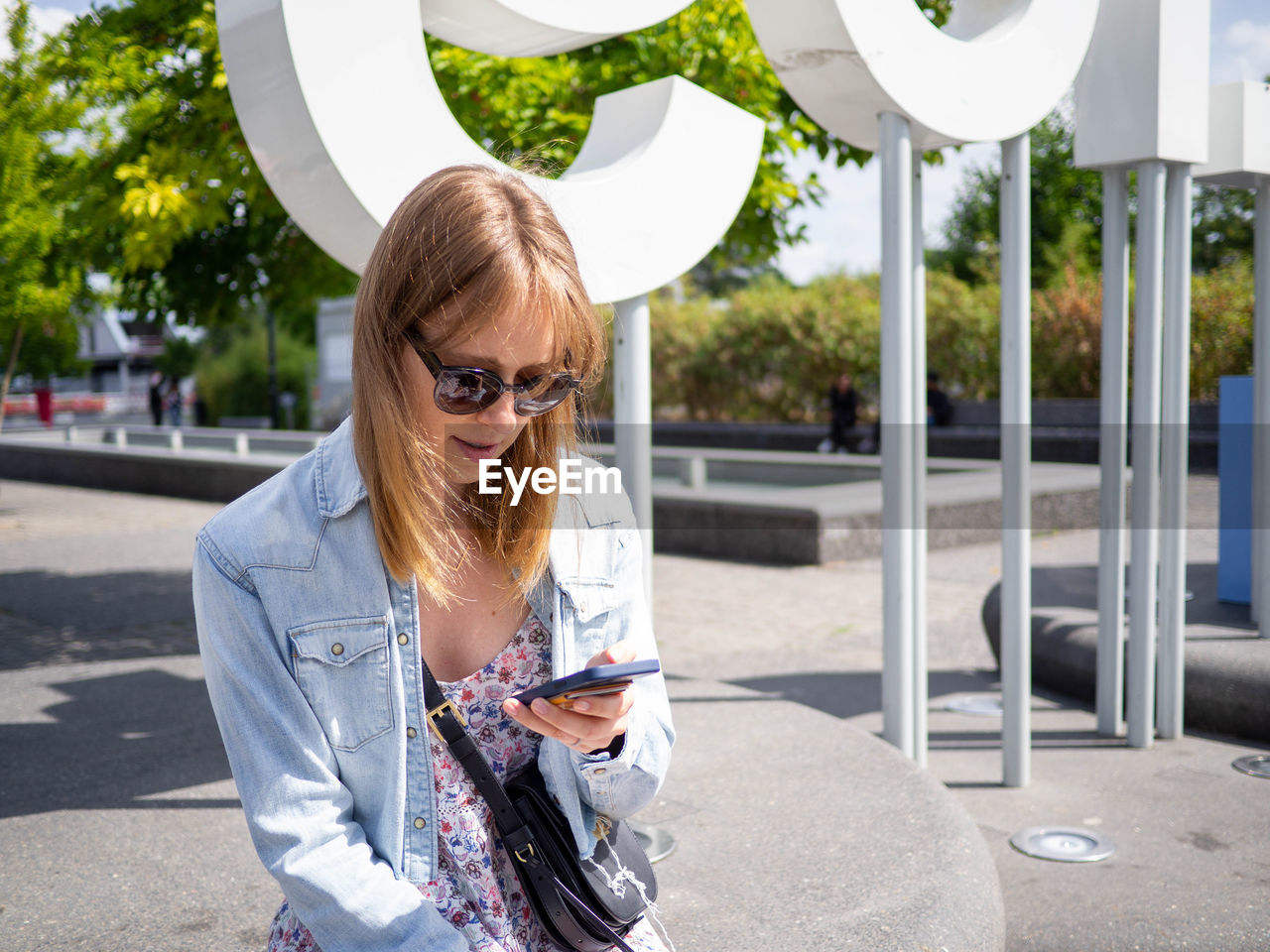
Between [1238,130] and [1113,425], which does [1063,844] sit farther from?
[1238,130]

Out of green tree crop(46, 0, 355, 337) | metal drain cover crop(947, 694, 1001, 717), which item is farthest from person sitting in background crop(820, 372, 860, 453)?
metal drain cover crop(947, 694, 1001, 717)

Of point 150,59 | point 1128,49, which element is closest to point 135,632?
point 150,59

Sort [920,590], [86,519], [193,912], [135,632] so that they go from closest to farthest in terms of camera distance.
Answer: [193,912] → [920,590] → [135,632] → [86,519]

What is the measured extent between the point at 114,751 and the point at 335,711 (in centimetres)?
312

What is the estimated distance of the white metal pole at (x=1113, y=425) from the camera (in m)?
4.69

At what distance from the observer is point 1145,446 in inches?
187

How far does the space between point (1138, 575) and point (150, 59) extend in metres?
5.70

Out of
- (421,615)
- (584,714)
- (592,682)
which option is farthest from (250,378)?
(592,682)

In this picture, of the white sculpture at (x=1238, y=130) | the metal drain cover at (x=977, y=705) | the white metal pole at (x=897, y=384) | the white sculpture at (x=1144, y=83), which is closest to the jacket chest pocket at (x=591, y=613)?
the white metal pole at (x=897, y=384)

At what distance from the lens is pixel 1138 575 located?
4801mm

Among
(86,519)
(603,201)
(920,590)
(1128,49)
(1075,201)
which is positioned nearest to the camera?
(603,201)

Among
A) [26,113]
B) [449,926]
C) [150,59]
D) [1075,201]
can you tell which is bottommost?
[449,926]

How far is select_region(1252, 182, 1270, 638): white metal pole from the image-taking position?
548cm

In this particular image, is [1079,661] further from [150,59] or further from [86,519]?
[86,519]
